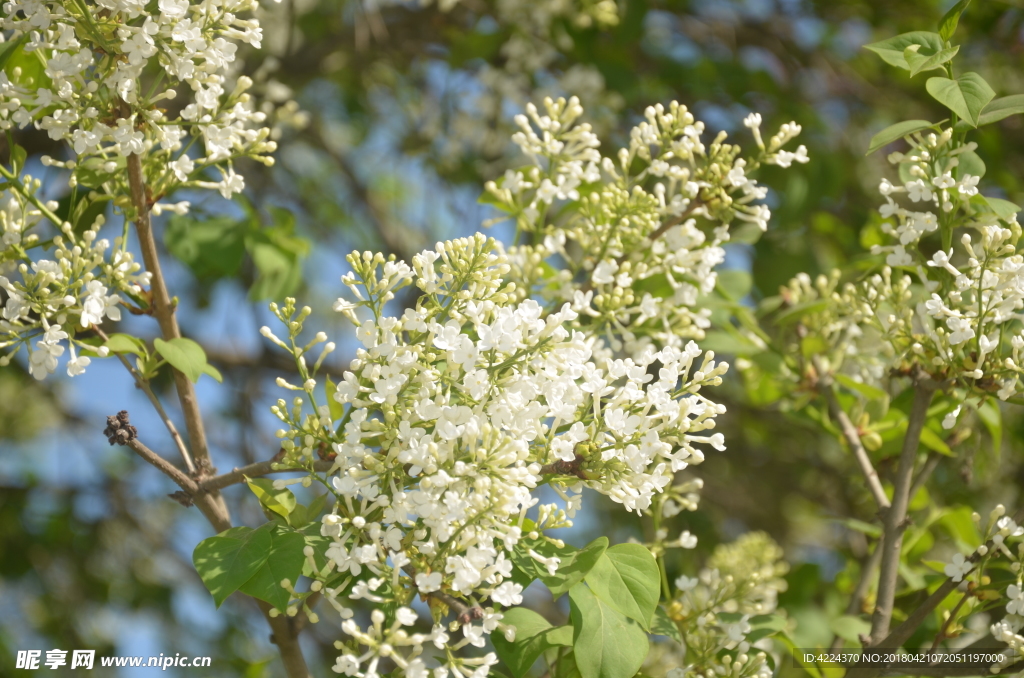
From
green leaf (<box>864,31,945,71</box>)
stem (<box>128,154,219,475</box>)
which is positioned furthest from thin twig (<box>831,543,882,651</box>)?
stem (<box>128,154,219,475</box>)

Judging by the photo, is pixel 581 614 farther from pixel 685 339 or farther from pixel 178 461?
pixel 178 461

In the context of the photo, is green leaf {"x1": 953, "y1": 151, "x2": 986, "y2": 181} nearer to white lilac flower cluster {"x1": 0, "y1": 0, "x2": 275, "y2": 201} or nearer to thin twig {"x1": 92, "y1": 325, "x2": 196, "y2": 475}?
white lilac flower cluster {"x1": 0, "y1": 0, "x2": 275, "y2": 201}

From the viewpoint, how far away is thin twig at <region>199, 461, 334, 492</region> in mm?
1509

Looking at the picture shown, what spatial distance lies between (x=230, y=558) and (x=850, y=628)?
154 cm

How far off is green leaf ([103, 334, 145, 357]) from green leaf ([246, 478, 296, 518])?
0.38m

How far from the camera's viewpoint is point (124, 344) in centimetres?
162

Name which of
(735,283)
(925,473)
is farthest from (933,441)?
(735,283)

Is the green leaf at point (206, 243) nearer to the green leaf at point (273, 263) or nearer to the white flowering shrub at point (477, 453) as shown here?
the green leaf at point (273, 263)

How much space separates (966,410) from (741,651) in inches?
30.6

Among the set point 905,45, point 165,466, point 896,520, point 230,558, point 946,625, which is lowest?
point 946,625

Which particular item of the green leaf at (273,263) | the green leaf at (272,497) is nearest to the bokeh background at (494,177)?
the green leaf at (273,263)

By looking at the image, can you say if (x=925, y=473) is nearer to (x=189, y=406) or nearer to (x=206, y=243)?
(x=189, y=406)

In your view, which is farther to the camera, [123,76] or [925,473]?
[925,473]

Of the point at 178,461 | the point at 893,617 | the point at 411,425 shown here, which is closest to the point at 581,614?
the point at 411,425
